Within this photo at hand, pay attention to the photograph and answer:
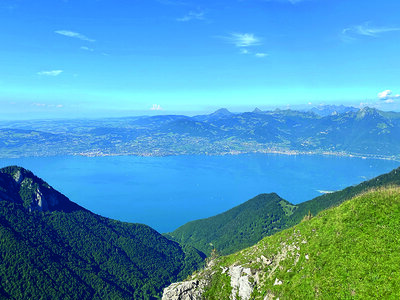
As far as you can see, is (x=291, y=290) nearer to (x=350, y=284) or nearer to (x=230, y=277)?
(x=350, y=284)

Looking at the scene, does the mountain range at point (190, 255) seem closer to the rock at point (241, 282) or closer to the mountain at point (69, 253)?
the rock at point (241, 282)

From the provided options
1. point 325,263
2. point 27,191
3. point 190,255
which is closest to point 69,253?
point 27,191

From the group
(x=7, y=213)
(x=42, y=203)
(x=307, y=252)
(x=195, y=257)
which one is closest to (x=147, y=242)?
(x=195, y=257)

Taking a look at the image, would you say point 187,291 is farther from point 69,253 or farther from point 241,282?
point 69,253

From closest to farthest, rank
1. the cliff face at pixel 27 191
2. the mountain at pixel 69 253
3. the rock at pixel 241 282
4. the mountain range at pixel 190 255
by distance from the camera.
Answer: the mountain range at pixel 190 255 → the rock at pixel 241 282 → the mountain at pixel 69 253 → the cliff face at pixel 27 191

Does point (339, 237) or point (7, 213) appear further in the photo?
point (7, 213)

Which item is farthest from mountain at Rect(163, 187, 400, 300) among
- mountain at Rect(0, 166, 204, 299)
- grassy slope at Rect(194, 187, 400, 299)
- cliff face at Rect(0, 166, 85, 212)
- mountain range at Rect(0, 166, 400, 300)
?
cliff face at Rect(0, 166, 85, 212)

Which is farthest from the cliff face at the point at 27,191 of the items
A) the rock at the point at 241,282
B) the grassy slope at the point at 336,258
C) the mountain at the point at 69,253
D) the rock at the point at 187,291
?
the rock at the point at 241,282

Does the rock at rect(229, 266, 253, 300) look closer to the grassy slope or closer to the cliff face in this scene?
the grassy slope
